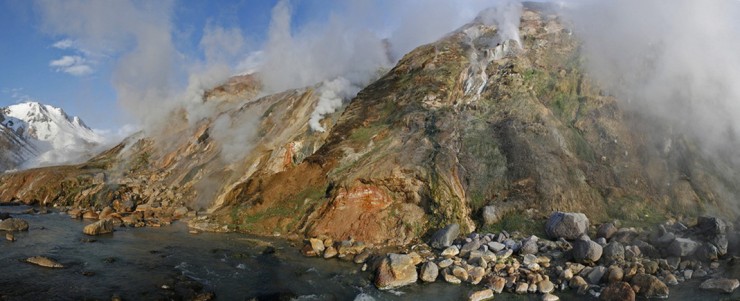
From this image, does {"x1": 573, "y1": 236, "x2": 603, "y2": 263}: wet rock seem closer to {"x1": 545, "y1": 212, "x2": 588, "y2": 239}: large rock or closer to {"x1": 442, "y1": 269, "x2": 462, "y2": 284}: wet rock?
{"x1": 545, "y1": 212, "x2": 588, "y2": 239}: large rock

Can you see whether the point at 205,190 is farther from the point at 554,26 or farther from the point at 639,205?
the point at 554,26

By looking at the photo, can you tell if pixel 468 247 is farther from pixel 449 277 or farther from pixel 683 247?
pixel 683 247

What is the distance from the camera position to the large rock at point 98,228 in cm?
2878

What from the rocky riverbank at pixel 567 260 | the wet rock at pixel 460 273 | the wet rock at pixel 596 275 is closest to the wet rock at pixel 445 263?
the rocky riverbank at pixel 567 260

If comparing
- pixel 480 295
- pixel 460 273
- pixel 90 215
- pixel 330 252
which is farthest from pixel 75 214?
pixel 480 295

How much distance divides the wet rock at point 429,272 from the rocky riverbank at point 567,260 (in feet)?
0.16

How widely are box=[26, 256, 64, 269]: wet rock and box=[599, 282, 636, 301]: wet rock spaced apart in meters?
24.2

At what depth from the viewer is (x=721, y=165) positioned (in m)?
33.1

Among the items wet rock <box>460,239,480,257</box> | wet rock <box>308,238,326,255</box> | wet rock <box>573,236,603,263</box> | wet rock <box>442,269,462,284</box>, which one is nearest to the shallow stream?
wet rock <box>442,269,462,284</box>

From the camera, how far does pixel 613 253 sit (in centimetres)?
2172

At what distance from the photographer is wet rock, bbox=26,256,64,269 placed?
20188 mm

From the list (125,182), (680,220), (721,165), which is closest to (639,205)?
(680,220)

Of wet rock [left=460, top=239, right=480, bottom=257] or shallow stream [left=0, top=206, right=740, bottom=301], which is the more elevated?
shallow stream [left=0, top=206, right=740, bottom=301]

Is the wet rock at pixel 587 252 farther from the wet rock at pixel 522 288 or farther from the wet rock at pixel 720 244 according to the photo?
the wet rock at pixel 720 244
